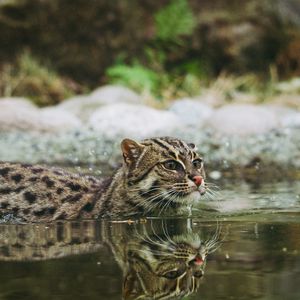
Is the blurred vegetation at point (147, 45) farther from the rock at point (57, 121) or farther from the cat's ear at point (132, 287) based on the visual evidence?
the cat's ear at point (132, 287)

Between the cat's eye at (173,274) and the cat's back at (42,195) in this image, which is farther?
the cat's back at (42,195)

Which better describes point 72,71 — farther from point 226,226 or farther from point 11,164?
point 226,226

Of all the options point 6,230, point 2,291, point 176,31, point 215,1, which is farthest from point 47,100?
point 2,291

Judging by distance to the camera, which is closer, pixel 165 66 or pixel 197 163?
pixel 197 163

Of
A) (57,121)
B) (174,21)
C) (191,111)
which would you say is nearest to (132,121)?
(57,121)

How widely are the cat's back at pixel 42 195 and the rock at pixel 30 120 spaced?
8.53 meters

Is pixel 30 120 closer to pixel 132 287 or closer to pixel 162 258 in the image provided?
pixel 162 258

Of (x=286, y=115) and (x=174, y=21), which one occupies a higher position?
(x=174, y=21)

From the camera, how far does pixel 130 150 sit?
9.62m

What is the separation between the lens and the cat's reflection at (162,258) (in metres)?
6.18

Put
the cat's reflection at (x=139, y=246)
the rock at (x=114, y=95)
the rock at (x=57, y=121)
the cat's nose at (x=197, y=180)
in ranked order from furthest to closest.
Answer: the rock at (x=114, y=95) < the rock at (x=57, y=121) < the cat's nose at (x=197, y=180) < the cat's reflection at (x=139, y=246)

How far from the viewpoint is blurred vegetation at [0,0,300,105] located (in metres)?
21.5

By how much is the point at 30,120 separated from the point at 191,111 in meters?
3.16

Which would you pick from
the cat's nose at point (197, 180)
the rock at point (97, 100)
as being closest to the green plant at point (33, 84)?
the rock at point (97, 100)
